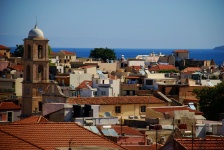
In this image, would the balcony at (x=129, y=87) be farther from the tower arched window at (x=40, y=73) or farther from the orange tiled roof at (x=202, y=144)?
the orange tiled roof at (x=202, y=144)

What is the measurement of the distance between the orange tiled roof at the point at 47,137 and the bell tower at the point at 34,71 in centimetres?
3062

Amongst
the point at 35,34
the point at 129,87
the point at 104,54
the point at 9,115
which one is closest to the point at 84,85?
the point at 129,87

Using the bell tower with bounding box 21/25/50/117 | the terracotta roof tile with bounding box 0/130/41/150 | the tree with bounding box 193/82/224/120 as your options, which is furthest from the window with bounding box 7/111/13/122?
the terracotta roof tile with bounding box 0/130/41/150

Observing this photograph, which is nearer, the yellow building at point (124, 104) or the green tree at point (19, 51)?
the yellow building at point (124, 104)

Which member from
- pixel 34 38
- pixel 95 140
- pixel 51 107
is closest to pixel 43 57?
pixel 34 38

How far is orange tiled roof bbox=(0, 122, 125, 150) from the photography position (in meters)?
19.8

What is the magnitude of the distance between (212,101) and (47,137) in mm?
31748

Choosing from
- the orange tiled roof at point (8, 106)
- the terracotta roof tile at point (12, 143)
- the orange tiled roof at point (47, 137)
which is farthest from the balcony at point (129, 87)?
the terracotta roof tile at point (12, 143)

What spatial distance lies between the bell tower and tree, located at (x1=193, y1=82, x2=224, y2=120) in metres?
8.50

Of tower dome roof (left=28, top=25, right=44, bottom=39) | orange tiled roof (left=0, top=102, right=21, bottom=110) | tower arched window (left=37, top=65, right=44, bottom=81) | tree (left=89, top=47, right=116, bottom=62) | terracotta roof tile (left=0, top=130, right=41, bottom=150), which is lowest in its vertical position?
tree (left=89, top=47, right=116, bottom=62)

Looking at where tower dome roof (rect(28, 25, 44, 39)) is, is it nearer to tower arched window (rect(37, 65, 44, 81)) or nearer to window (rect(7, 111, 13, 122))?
tower arched window (rect(37, 65, 44, 81))

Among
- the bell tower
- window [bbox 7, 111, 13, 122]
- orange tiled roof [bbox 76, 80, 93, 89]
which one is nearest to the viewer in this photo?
window [bbox 7, 111, 13, 122]

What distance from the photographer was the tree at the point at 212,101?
49125 millimetres

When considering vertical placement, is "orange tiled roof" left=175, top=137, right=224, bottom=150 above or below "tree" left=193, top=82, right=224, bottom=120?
above
